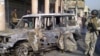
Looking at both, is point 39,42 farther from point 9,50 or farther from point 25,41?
point 9,50

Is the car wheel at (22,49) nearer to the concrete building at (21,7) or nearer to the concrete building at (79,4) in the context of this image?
the concrete building at (21,7)

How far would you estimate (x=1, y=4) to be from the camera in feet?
46.7

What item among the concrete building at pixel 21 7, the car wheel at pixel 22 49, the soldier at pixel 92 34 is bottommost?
the car wheel at pixel 22 49

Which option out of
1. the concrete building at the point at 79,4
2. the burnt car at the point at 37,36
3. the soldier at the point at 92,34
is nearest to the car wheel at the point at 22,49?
the burnt car at the point at 37,36

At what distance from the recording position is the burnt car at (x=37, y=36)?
31.3 ft

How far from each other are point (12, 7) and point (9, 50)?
10.7 m

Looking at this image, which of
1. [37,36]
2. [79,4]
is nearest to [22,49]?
[37,36]

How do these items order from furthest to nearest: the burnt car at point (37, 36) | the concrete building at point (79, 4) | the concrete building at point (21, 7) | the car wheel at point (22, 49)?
the concrete building at point (79, 4), the concrete building at point (21, 7), the car wheel at point (22, 49), the burnt car at point (37, 36)

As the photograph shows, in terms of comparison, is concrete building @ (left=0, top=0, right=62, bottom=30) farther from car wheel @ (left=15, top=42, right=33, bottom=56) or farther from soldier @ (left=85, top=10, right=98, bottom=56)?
soldier @ (left=85, top=10, right=98, bottom=56)

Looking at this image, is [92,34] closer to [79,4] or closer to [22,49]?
[22,49]

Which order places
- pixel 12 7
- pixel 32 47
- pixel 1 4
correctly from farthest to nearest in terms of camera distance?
1. pixel 12 7
2. pixel 1 4
3. pixel 32 47

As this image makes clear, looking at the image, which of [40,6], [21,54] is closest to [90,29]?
[21,54]

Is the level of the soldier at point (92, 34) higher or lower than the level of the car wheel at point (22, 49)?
higher

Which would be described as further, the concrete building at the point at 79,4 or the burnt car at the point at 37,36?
the concrete building at the point at 79,4
